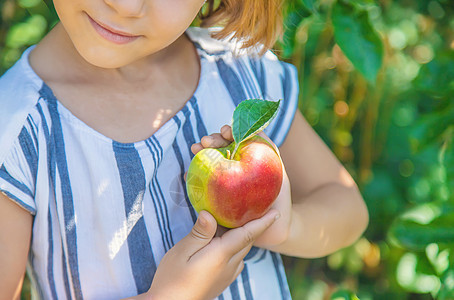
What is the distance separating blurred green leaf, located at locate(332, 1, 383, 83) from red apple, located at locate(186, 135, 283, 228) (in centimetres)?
38

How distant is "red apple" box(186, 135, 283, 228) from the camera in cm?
84

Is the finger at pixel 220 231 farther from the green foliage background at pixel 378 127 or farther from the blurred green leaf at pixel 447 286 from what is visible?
the green foliage background at pixel 378 127

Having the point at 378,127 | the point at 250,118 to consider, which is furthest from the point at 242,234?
the point at 378,127

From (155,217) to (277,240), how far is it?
209 millimetres

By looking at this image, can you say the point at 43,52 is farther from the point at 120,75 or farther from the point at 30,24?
the point at 30,24

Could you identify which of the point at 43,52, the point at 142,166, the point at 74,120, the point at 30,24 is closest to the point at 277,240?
the point at 142,166

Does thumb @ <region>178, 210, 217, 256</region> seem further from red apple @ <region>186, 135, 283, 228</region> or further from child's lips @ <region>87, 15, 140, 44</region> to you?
child's lips @ <region>87, 15, 140, 44</region>

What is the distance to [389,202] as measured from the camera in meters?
2.02

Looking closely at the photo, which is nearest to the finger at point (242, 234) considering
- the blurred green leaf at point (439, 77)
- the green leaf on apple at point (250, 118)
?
the green leaf on apple at point (250, 118)

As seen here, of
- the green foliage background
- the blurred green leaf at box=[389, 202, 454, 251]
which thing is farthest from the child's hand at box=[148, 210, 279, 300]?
the green foliage background

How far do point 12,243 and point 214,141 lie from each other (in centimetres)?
34

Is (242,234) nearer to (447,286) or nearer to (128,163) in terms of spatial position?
(128,163)

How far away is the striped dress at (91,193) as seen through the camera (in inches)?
35.0

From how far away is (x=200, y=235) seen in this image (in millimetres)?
876
